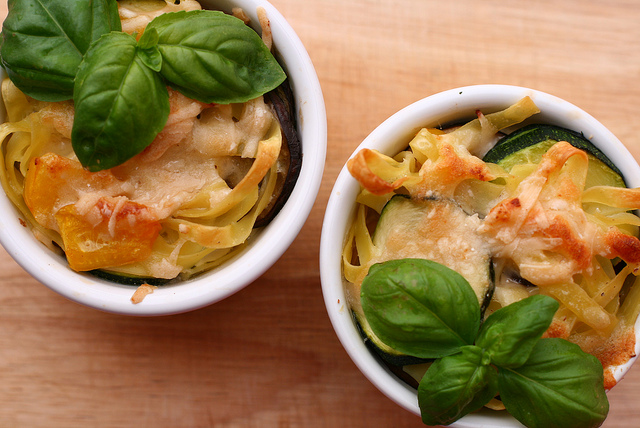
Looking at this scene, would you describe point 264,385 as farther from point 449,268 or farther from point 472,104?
point 472,104

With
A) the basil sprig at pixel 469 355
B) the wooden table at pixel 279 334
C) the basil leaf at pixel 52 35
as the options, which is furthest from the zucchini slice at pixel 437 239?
the basil leaf at pixel 52 35

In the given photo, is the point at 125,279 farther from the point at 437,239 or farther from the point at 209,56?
the point at 437,239

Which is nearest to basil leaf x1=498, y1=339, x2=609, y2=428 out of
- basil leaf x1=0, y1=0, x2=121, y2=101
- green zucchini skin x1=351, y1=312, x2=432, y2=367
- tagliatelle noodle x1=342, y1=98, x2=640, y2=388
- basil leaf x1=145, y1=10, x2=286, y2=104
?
tagliatelle noodle x1=342, y1=98, x2=640, y2=388

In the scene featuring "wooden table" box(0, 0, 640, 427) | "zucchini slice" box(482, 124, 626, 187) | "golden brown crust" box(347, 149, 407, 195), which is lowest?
"wooden table" box(0, 0, 640, 427)

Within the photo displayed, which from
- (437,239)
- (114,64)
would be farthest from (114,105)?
(437,239)

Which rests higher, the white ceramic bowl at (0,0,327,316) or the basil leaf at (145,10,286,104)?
the basil leaf at (145,10,286,104)

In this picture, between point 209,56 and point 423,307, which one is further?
point 209,56

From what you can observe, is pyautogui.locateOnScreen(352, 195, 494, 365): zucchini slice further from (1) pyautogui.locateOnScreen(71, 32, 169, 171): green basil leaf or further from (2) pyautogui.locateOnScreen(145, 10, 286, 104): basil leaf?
(1) pyautogui.locateOnScreen(71, 32, 169, 171): green basil leaf
